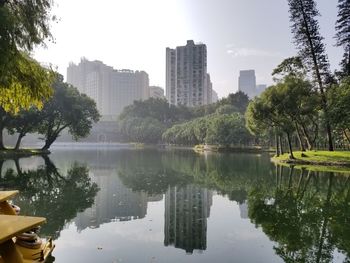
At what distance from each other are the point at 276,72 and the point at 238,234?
36.9m

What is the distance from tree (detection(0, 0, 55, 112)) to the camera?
9.68 metres

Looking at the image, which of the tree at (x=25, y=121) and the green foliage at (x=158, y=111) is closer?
the tree at (x=25, y=121)

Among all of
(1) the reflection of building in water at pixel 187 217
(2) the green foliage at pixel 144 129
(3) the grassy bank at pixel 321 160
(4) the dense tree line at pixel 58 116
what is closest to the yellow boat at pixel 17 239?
(1) the reflection of building in water at pixel 187 217

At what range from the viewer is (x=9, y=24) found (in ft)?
30.3

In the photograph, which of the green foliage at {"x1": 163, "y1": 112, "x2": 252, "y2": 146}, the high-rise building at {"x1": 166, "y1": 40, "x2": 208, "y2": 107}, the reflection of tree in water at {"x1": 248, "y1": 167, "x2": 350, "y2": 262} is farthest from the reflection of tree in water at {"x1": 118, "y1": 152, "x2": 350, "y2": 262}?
the high-rise building at {"x1": 166, "y1": 40, "x2": 208, "y2": 107}

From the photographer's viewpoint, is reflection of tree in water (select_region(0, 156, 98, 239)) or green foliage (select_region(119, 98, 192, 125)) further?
green foliage (select_region(119, 98, 192, 125))

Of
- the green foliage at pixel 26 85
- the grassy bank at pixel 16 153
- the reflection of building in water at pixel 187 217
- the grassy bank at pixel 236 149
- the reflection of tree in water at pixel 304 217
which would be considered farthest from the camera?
the grassy bank at pixel 236 149

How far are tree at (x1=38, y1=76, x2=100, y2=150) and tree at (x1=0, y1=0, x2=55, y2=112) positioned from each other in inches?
1810

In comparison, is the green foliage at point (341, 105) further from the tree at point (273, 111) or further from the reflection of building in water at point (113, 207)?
the reflection of building in water at point (113, 207)

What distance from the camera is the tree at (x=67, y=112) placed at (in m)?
57.0

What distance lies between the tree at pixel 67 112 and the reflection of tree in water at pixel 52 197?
3301 cm

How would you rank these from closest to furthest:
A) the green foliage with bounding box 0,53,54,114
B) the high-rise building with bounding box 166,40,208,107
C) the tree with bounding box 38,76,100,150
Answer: the green foliage with bounding box 0,53,54,114, the tree with bounding box 38,76,100,150, the high-rise building with bounding box 166,40,208,107

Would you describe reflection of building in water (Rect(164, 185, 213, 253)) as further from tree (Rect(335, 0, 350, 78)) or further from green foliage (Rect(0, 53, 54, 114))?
tree (Rect(335, 0, 350, 78))

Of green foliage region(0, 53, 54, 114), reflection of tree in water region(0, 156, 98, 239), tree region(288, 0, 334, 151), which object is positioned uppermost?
tree region(288, 0, 334, 151)
